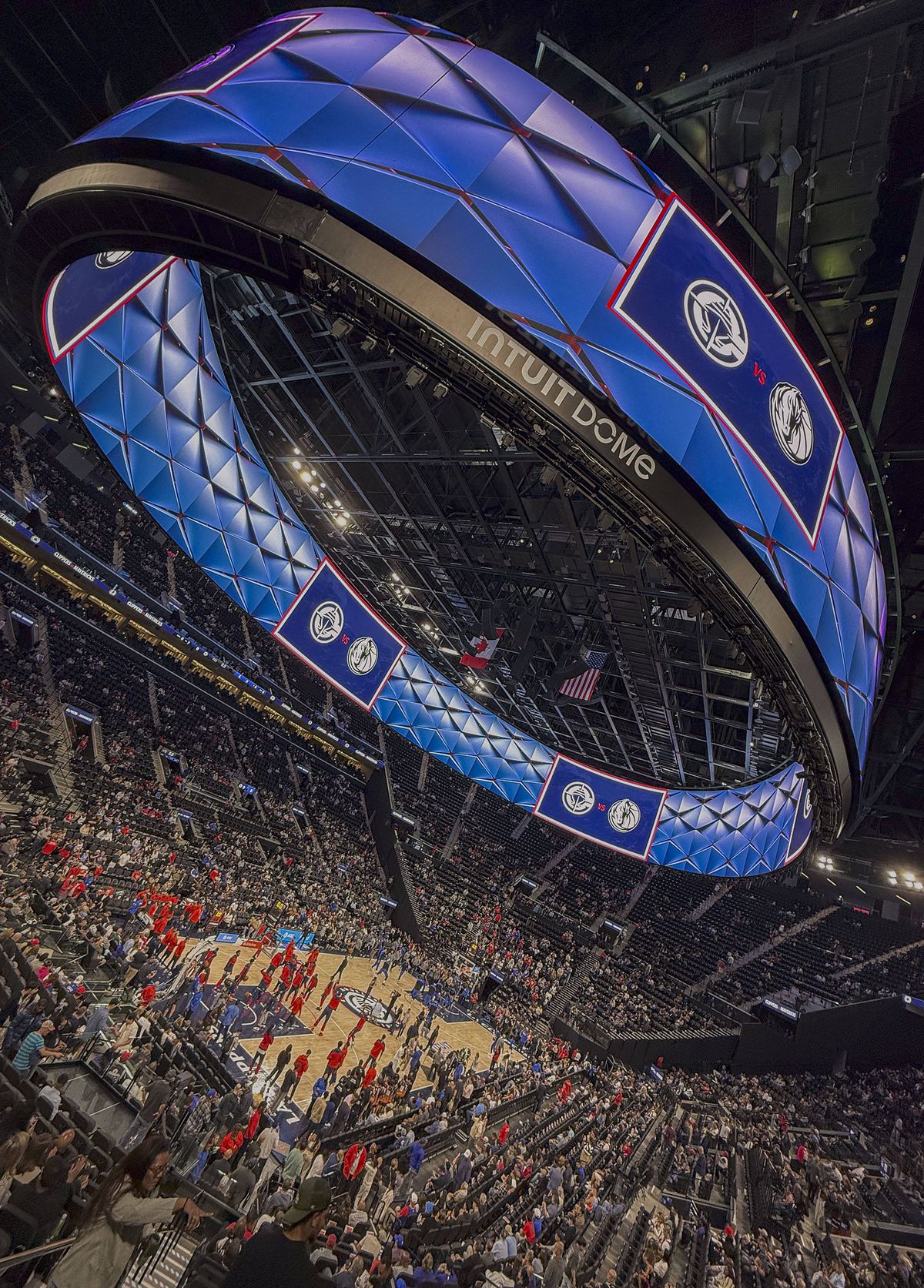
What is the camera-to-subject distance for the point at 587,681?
54.6 ft

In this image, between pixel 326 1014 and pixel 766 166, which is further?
pixel 326 1014

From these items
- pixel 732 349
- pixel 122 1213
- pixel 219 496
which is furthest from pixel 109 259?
pixel 122 1213

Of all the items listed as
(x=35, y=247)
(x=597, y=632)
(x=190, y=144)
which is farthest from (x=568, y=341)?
(x=597, y=632)

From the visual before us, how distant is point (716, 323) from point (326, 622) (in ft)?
43.5

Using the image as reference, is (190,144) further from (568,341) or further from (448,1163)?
(448,1163)

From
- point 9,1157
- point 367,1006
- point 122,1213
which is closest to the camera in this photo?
point 122,1213

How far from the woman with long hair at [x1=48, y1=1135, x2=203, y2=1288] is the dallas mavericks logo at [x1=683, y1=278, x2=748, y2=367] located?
8.23 meters

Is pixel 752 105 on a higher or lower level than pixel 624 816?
higher

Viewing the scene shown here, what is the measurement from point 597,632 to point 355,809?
27.8 m

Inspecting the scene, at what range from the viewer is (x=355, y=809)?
39.2 metres

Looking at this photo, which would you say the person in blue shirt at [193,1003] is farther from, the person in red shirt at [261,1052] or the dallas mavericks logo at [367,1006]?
the dallas mavericks logo at [367,1006]

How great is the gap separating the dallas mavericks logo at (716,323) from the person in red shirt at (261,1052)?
16602 mm

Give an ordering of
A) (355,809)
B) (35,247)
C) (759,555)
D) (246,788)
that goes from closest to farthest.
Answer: (759,555) → (35,247) → (246,788) → (355,809)

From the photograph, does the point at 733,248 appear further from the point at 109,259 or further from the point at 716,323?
the point at 109,259
